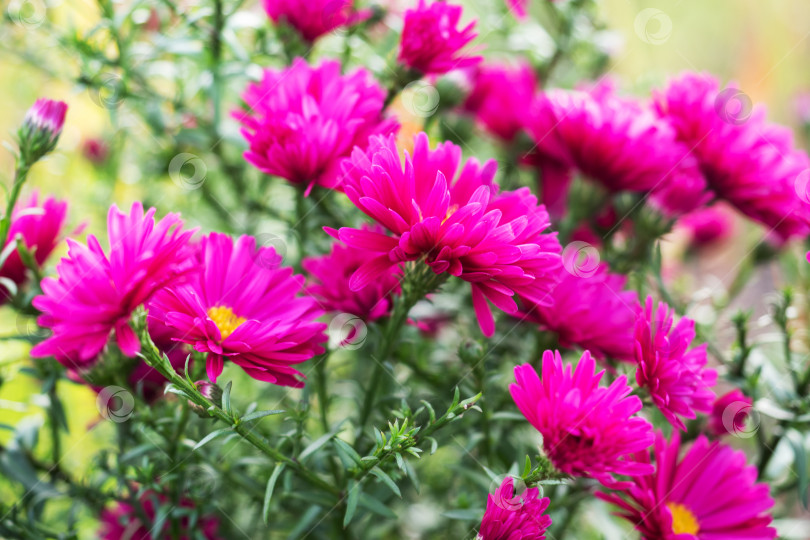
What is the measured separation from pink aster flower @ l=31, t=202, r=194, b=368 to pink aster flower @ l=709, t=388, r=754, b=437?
0.47 metres

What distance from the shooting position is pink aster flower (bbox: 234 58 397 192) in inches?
19.3

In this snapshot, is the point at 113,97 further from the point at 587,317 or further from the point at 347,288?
the point at 587,317

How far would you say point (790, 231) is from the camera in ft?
2.21

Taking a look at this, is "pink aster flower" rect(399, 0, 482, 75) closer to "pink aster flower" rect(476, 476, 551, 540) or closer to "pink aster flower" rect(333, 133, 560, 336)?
"pink aster flower" rect(333, 133, 560, 336)

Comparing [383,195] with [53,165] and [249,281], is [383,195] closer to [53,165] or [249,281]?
[249,281]

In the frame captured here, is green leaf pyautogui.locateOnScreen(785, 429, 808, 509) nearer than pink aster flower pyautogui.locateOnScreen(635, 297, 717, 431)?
No

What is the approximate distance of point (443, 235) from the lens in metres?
0.41

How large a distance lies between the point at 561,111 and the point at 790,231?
0.88ft

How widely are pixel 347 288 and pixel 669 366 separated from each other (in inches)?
9.4

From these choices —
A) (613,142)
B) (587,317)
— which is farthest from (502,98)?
(587,317)

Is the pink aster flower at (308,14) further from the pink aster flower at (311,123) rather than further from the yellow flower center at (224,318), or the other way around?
the yellow flower center at (224,318)

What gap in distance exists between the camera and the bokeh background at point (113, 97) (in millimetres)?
788

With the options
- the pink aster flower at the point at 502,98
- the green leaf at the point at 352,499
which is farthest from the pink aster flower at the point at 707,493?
the pink aster flower at the point at 502,98

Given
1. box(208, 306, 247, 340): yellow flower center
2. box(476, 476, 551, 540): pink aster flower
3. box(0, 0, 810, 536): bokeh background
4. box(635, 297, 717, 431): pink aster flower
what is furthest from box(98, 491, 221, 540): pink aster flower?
box(635, 297, 717, 431): pink aster flower
